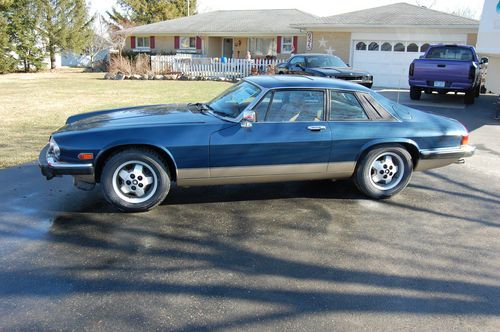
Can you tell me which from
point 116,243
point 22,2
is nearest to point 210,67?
point 22,2

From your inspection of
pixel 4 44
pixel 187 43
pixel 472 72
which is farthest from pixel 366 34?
pixel 4 44

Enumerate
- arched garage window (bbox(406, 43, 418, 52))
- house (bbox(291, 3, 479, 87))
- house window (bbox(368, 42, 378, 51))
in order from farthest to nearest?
1. house window (bbox(368, 42, 378, 51))
2. arched garage window (bbox(406, 43, 418, 52))
3. house (bbox(291, 3, 479, 87))

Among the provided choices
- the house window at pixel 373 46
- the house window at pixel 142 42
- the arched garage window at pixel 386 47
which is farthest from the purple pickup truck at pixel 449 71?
the house window at pixel 142 42

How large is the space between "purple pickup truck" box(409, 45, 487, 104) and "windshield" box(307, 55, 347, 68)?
8.87 ft

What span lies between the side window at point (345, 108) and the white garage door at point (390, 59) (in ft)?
53.4

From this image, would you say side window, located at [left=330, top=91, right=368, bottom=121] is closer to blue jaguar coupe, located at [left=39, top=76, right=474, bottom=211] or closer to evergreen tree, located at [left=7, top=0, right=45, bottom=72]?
blue jaguar coupe, located at [left=39, top=76, right=474, bottom=211]

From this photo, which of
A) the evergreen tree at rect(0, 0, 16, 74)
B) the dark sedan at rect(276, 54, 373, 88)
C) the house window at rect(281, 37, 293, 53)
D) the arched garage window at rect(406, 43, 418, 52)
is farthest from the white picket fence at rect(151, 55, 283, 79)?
the evergreen tree at rect(0, 0, 16, 74)

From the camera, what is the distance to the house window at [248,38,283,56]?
32.5m

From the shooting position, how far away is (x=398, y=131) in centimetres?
522

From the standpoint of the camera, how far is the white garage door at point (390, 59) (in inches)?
809

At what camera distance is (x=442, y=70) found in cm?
1355

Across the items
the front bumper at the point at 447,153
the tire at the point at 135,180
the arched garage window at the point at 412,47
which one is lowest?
the tire at the point at 135,180

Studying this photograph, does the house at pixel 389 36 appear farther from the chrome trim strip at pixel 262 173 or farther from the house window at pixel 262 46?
the chrome trim strip at pixel 262 173

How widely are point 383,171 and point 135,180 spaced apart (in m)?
2.94
